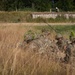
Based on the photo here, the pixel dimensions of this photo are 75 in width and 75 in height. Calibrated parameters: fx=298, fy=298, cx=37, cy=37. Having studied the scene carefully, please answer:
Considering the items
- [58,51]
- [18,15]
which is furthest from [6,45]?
[18,15]

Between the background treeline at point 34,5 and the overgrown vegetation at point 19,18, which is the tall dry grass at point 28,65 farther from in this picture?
the background treeline at point 34,5

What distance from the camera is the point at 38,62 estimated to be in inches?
192

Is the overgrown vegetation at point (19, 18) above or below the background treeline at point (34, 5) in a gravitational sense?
below

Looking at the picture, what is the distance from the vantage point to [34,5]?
4238cm

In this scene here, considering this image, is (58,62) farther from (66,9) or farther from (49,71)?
(66,9)

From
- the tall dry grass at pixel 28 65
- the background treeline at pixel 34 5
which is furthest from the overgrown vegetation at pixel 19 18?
the tall dry grass at pixel 28 65

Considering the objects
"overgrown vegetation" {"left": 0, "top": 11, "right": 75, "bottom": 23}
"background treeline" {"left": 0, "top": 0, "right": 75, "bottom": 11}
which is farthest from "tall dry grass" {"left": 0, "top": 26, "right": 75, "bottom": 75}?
"background treeline" {"left": 0, "top": 0, "right": 75, "bottom": 11}

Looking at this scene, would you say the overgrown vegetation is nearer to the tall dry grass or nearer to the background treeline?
the background treeline

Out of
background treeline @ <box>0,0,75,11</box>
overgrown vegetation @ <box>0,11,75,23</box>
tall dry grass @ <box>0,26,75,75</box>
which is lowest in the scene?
overgrown vegetation @ <box>0,11,75,23</box>

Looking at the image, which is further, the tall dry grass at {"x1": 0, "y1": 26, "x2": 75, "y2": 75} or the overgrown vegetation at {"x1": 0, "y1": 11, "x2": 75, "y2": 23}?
the overgrown vegetation at {"x1": 0, "y1": 11, "x2": 75, "y2": 23}

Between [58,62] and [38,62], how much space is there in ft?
1.43

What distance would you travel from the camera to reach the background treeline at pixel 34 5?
41344 millimetres

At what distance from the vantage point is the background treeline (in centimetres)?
4134

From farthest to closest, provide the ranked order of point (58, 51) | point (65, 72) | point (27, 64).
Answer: point (58, 51) < point (27, 64) < point (65, 72)
